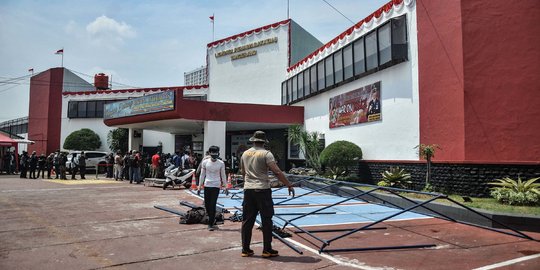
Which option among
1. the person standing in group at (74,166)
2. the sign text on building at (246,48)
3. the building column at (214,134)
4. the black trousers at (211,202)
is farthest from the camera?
the sign text on building at (246,48)

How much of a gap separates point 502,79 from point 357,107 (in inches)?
267

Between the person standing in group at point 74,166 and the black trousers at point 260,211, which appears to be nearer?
the black trousers at point 260,211

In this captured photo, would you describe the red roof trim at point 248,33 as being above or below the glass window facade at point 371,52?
above

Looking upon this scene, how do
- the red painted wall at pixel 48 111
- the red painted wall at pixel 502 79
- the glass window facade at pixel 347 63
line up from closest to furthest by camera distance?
the red painted wall at pixel 502 79 < the glass window facade at pixel 347 63 < the red painted wall at pixel 48 111

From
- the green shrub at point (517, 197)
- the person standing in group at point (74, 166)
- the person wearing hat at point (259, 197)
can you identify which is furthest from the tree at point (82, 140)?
the green shrub at point (517, 197)

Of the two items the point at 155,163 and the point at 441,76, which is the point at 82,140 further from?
the point at 441,76

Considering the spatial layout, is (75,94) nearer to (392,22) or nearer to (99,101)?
(99,101)

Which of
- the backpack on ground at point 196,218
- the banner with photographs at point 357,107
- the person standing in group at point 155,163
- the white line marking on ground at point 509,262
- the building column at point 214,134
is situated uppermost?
the banner with photographs at point 357,107

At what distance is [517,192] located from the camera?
32.0ft

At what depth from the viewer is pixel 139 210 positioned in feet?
33.5

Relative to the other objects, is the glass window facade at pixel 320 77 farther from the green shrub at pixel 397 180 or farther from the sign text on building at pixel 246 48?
the green shrub at pixel 397 180

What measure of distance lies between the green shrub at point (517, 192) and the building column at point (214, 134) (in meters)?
13.0

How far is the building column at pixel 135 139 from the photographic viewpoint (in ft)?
86.8

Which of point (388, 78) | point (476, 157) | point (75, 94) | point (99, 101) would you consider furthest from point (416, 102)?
point (75, 94)
